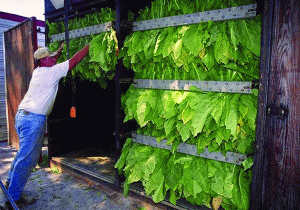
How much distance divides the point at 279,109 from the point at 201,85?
3.07 feet

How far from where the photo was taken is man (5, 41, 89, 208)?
11.5 feet

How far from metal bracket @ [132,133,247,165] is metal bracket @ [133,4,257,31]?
1582 mm

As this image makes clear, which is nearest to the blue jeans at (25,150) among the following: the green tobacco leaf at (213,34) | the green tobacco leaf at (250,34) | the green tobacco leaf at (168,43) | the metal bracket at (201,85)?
the metal bracket at (201,85)

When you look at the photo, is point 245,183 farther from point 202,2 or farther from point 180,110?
point 202,2

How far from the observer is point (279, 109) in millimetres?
2174

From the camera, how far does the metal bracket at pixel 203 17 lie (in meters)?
2.49

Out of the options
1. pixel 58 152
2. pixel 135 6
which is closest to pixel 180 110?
pixel 135 6

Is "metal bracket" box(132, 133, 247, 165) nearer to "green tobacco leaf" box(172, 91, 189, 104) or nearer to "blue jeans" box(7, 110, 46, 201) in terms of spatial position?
"green tobacco leaf" box(172, 91, 189, 104)

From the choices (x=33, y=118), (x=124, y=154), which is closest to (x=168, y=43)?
(x=124, y=154)

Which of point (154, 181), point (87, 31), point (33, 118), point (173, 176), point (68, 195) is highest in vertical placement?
point (87, 31)

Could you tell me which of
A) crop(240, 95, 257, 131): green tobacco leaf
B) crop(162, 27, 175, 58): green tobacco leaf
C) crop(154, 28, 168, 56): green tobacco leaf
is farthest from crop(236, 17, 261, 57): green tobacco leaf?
crop(154, 28, 168, 56): green tobacco leaf

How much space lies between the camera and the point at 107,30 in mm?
3592

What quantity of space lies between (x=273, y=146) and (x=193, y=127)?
86 centimetres

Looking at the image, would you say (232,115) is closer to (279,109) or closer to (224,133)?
(224,133)
